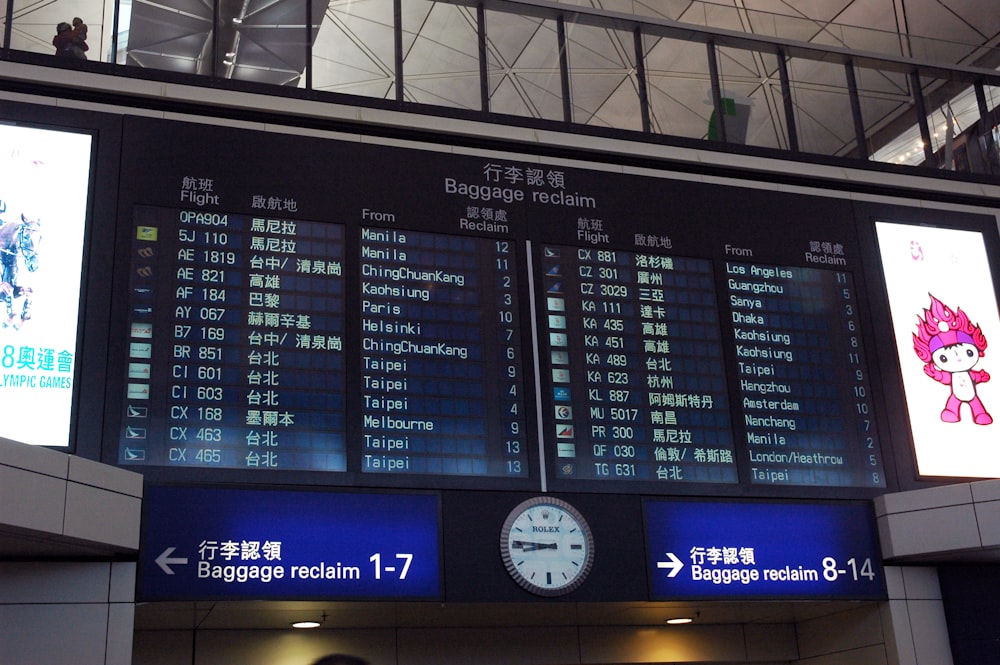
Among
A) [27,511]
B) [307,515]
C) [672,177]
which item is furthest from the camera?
[672,177]

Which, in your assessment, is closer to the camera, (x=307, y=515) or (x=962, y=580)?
(x=307, y=515)

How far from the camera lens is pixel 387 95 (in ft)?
31.1

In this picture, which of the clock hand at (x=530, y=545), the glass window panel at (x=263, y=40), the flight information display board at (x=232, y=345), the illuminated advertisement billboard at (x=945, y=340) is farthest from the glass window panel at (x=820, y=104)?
the flight information display board at (x=232, y=345)

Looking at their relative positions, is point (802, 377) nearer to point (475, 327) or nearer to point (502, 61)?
point (475, 327)

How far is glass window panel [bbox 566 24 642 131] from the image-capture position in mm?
9789

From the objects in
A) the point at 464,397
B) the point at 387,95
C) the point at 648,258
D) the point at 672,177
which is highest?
the point at 387,95

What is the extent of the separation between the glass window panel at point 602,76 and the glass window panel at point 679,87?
19 cm

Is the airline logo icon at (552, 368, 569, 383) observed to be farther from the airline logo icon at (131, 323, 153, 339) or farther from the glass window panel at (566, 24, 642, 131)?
the airline logo icon at (131, 323, 153, 339)

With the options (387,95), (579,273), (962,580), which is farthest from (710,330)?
(387,95)

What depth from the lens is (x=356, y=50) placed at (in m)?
10.7

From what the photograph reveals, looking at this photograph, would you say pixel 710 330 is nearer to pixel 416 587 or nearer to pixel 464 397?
pixel 464 397

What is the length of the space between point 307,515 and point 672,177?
4.17 metres

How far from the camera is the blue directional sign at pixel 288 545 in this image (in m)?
6.96

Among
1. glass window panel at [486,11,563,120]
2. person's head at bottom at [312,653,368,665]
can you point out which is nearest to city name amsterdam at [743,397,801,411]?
glass window panel at [486,11,563,120]
